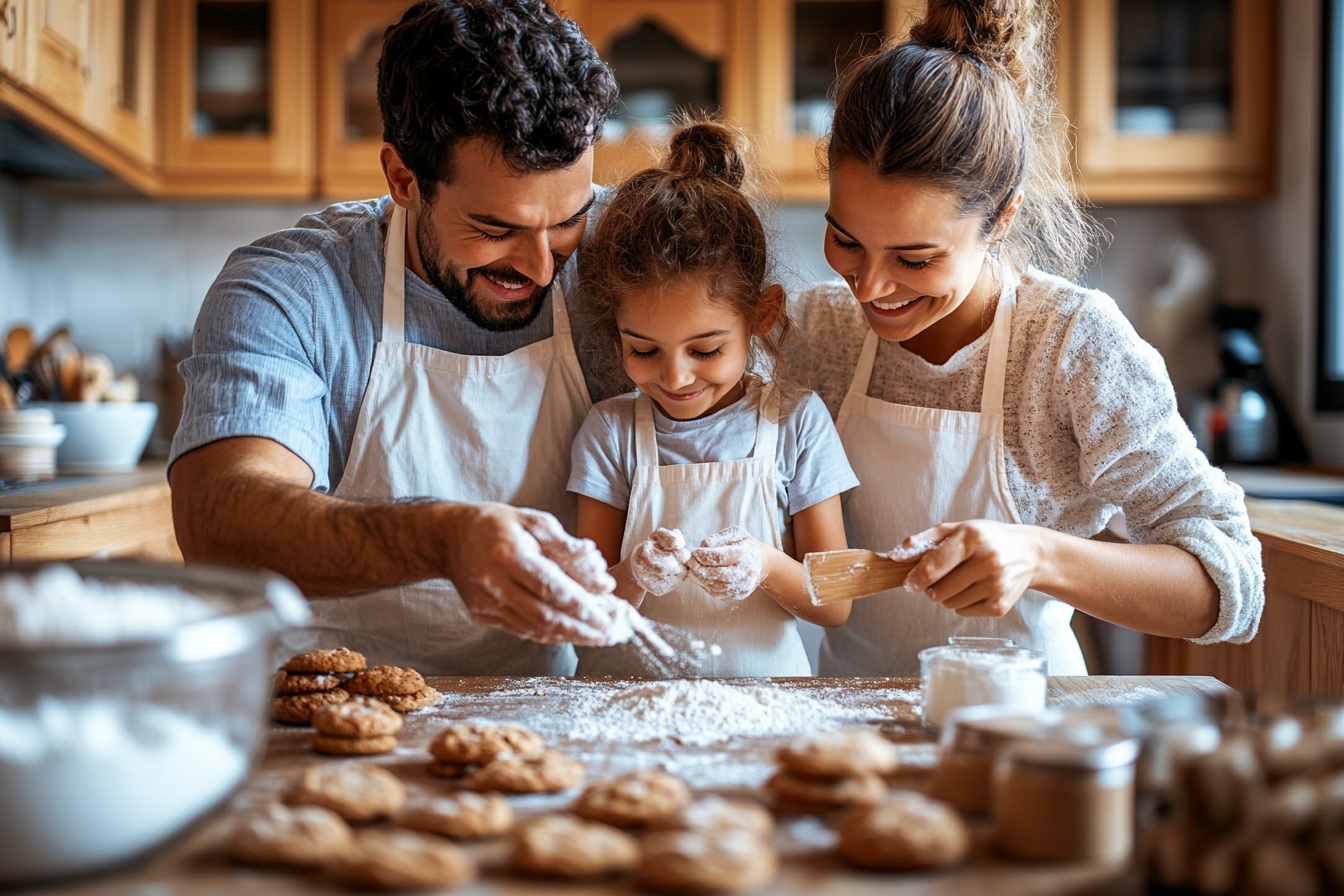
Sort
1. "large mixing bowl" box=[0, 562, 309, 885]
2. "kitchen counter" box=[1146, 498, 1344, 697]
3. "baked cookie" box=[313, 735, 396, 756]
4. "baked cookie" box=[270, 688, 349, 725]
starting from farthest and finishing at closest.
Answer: "kitchen counter" box=[1146, 498, 1344, 697] < "baked cookie" box=[270, 688, 349, 725] < "baked cookie" box=[313, 735, 396, 756] < "large mixing bowl" box=[0, 562, 309, 885]

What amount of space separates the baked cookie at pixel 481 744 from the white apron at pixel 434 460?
0.59 m

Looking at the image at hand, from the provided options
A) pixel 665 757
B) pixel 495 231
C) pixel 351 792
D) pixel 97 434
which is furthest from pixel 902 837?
pixel 97 434

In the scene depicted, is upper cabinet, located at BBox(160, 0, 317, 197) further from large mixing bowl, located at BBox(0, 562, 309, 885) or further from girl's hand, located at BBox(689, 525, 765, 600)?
large mixing bowl, located at BBox(0, 562, 309, 885)

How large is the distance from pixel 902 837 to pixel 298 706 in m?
0.69

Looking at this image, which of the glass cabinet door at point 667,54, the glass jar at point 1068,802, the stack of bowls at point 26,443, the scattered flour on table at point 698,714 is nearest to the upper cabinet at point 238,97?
the glass cabinet door at point 667,54

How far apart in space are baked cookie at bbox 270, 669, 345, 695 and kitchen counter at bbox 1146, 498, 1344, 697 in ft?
4.45

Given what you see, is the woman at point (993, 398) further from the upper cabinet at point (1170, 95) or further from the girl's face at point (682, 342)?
the upper cabinet at point (1170, 95)

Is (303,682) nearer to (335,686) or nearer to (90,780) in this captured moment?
(335,686)

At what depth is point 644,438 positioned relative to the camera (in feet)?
5.68

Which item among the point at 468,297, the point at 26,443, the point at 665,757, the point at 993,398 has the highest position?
the point at 468,297

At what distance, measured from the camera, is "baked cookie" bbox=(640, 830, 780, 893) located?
796mm

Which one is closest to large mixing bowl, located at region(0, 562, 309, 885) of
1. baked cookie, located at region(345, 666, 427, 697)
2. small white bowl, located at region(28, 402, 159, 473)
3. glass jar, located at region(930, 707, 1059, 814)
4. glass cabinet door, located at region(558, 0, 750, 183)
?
baked cookie, located at region(345, 666, 427, 697)

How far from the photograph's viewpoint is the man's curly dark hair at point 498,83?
1504 millimetres

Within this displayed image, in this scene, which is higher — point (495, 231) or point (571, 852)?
point (495, 231)
